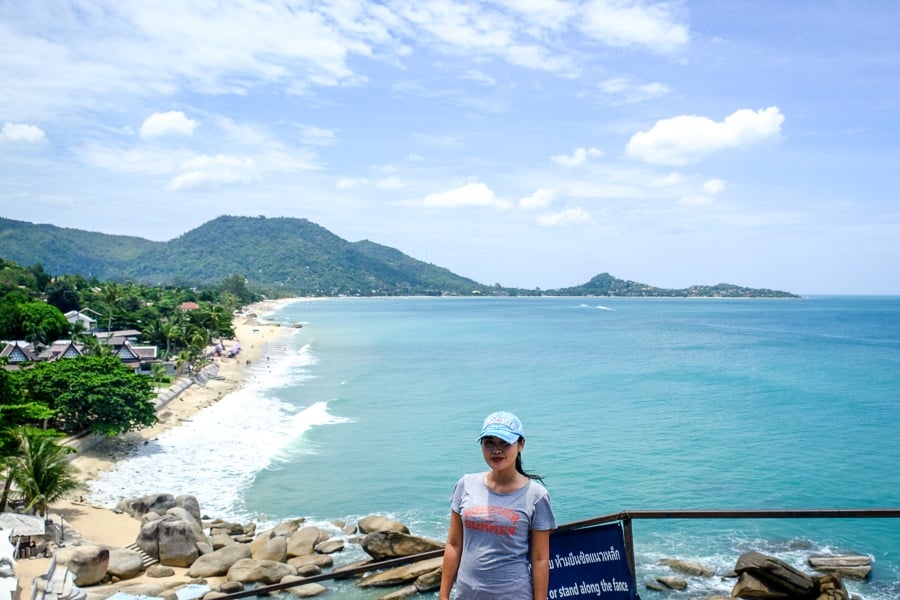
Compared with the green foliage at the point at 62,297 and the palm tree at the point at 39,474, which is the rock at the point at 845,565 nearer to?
the palm tree at the point at 39,474

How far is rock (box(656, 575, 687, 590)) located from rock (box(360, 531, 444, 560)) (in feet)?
17.5

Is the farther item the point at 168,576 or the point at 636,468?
the point at 636,468

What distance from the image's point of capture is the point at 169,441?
99.1 feet

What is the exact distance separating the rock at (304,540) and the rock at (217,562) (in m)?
1.19

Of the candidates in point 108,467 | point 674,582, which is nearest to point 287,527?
point 108,467

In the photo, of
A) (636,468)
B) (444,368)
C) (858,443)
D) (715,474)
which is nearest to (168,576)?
(636,468)

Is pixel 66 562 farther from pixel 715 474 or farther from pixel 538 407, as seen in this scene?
pixel 538 407

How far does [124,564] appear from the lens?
1600cm

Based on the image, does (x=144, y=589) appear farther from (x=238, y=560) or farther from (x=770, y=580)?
(x=770, y=580)

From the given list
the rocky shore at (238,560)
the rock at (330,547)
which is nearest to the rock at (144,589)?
the rocky shore at (238,560)

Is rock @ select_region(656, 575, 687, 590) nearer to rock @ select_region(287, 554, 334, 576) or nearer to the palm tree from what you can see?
rock @ select_region(287, 554, 334, 576)

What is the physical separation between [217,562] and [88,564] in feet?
9.33

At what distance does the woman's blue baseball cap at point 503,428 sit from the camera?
3.42 meters

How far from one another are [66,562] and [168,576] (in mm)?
2278
